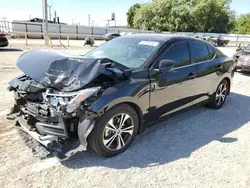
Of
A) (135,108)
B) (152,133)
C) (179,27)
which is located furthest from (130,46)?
(179,27)

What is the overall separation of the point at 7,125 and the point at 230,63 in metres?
4.94

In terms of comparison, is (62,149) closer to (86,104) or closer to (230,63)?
(86,104)

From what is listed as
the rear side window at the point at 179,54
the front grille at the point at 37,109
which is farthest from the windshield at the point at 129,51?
the front grille at the point at 37,109

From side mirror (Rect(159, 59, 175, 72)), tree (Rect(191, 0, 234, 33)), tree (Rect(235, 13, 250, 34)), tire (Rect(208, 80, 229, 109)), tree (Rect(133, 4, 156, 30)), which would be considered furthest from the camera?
tree (Rect(235, 13, 250, 34))

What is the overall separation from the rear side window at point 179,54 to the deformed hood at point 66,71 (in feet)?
3.97

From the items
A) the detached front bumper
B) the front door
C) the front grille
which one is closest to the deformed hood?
the front grille

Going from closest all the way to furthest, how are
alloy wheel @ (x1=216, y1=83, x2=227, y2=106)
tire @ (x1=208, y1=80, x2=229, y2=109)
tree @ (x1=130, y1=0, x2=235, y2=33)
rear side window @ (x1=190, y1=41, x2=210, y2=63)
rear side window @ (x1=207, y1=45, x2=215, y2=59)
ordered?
rear side window @ (x1=190, y1=41, x2=210, y2=63) → rear side window @ (x1=207, y1=45, x2=215, y2=59) → tire @ (x1=208, y1=80, x2=229, y2=109) → alloy wheel @ (x1=216, y1=83, x2=227, y2=106) → tree @ (x1=130, y1=0, x2=235, y2=33)

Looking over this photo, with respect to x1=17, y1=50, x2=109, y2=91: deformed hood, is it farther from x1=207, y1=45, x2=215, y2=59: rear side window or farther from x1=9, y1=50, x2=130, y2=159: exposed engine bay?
x1=207, y1=45, x2=215, y2=59: rear side window

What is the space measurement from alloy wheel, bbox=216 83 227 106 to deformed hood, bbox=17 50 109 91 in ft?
10.5

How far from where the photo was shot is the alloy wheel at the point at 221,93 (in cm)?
533

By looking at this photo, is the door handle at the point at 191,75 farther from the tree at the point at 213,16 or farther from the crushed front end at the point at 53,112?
the tree at the point at 213,16

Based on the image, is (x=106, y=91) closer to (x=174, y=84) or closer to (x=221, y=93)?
(x=174, y=84)

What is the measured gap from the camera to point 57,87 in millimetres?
3053

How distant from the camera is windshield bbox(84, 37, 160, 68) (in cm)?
373
